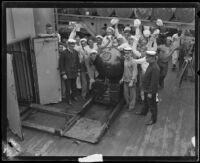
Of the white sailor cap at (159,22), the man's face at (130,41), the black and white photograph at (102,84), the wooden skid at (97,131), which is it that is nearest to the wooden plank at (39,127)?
the black and white photograph at (102,84)

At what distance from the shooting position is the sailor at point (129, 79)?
5.87 meters

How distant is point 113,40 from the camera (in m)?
6.57

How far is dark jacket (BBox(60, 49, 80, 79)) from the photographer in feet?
20.2

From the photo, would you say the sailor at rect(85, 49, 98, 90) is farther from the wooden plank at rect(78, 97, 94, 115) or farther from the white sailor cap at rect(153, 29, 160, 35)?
the white sailor cap at rect(153, 29, 160, 35)

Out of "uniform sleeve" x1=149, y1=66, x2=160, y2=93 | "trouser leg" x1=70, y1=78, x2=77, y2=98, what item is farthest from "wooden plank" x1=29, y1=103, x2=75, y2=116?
"uniform sleeve" x1=149, y1=66, x2=160, y2=93

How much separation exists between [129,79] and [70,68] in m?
1.31

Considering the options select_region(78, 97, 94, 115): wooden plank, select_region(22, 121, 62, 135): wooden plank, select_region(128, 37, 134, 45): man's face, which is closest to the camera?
select_region(22, 121, 62, 135): wooden plank

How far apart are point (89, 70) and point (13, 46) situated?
1.72m

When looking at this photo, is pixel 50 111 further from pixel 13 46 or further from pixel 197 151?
pixel 197 151

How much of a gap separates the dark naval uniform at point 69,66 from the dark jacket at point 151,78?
5.34 feet

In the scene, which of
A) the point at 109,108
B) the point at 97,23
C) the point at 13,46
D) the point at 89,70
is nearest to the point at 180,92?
the point at 109,108

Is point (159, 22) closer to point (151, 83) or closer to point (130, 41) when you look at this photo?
point (130, 41)

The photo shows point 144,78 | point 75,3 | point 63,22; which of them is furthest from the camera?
point 63,22

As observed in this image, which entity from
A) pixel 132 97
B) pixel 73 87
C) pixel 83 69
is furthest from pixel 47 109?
pixel 132 97
